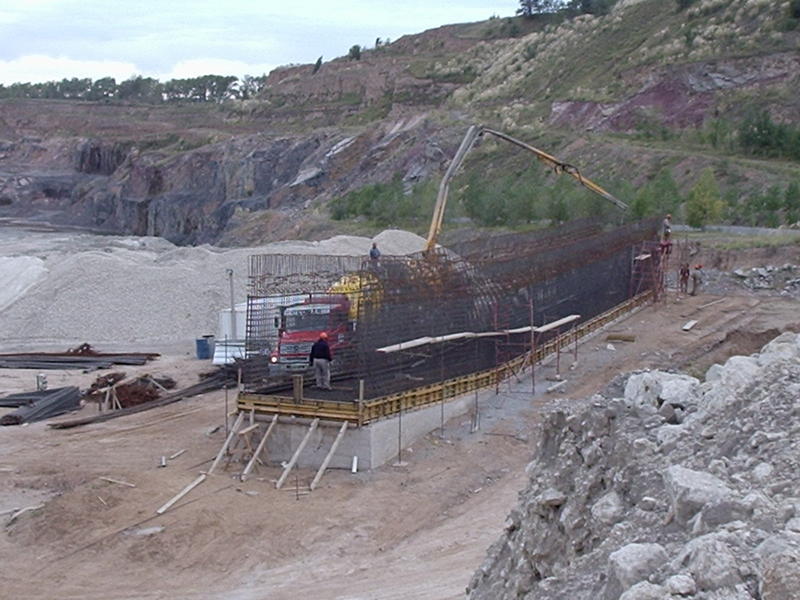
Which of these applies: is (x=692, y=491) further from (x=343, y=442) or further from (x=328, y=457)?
(x=343, y=442)

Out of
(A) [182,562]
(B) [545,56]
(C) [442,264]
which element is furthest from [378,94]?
(A) [182,562]

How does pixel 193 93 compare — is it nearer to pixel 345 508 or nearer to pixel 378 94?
pixel 378 94

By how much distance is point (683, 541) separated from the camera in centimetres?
543

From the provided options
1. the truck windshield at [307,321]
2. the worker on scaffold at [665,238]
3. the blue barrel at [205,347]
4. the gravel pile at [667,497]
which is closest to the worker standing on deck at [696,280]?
the worker on scaffold at [665,238]

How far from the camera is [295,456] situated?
15.5 metres

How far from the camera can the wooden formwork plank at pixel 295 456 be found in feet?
49.7

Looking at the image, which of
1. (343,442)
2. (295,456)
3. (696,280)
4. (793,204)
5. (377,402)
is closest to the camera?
(295,456)

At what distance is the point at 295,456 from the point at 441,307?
428 centimetres

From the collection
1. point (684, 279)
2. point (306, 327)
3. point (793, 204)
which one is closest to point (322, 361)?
point (306, 327)

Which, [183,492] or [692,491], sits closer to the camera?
[692,491]

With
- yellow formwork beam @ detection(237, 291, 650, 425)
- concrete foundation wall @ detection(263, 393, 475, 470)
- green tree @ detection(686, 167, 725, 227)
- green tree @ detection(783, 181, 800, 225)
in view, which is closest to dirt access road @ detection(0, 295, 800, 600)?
concrete foundation wall @ detection(263, 393, 475, 470)

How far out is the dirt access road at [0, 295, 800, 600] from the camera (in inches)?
477

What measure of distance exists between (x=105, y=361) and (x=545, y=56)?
63656mm

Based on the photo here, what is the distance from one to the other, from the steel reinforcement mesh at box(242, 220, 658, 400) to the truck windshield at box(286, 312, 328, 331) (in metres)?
0.42
